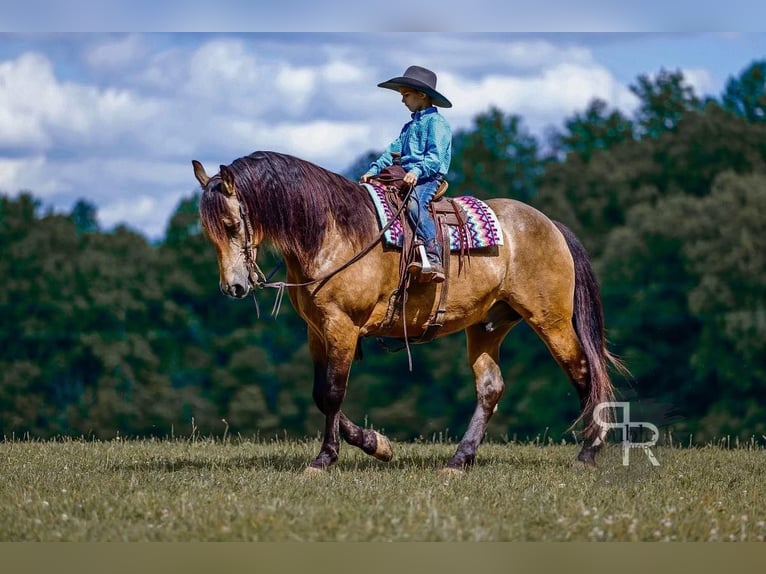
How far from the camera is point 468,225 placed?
898 cm

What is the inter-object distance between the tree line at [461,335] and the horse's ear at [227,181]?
23173 millimetres

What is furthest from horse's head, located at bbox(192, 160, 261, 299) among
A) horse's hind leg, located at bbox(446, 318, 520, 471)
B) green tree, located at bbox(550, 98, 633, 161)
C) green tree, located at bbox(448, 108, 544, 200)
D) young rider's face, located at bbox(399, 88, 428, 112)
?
green tree, located at bbox(550, 98, 633, 161)

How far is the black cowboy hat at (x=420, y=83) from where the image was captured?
8.74 metres

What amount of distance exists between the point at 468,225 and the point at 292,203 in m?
1.68

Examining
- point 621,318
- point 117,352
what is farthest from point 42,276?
point 621,318

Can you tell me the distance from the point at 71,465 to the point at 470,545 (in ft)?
15.9

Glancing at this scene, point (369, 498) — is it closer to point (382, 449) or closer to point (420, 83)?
point (382, 449)

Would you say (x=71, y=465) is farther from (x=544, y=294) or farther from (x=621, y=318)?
(x=621, y=318)

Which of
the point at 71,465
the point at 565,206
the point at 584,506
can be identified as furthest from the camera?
the point at 565,206

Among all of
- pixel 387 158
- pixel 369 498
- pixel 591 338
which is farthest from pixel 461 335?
pixel 369 498

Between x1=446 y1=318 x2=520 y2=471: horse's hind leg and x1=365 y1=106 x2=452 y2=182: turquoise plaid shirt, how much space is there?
63.6 inches

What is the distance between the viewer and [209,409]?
35969 millimetres

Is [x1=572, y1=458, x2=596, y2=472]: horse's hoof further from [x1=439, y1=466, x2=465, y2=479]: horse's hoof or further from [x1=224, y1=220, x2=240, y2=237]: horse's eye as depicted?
[x1=224, y1=220, x2=240, y2=237]: horse's eye

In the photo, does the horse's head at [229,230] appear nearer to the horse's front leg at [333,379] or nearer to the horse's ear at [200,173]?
the horse's ear at [200,173]
